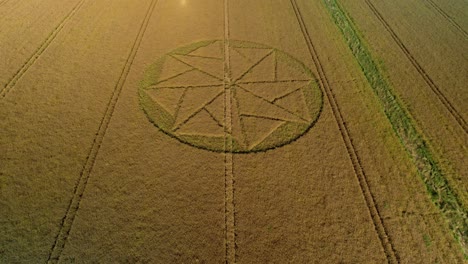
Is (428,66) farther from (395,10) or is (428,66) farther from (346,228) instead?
Result: (346,228)

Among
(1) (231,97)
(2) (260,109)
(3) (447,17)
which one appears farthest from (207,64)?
(3) (447,17)

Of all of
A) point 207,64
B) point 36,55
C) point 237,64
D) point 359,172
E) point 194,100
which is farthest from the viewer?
point 237,64

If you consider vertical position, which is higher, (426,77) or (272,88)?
(272,88)

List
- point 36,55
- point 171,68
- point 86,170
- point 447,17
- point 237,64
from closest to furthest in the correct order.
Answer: point 86,170, point 36,55, point 171,68, point 237,64, point 447,17

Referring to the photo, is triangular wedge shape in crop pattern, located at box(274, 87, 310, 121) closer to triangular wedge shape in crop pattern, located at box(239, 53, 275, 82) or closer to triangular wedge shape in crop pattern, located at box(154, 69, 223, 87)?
triangular wedge shape in crop pattern, located at box(239, 53, 275, 82)

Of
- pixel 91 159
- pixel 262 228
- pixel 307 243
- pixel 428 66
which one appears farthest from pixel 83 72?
pixel 428 66

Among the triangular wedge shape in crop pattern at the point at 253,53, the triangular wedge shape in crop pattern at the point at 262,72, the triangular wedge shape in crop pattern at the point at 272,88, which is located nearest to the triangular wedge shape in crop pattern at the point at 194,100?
the triangular wedge shape in crop pattern at the point at 272,88

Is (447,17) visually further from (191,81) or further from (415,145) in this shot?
(191,81)
